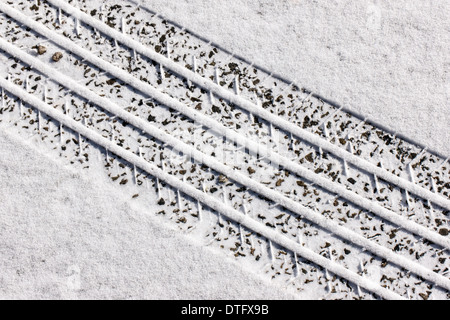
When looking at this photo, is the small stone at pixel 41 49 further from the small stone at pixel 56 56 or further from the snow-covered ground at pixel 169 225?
the snow-covered ground at pixel 169 225

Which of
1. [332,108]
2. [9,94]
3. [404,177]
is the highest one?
[332,108]

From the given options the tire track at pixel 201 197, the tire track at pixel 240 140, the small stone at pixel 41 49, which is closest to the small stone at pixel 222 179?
the tire track at pixel 201 197

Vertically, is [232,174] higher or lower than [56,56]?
lower

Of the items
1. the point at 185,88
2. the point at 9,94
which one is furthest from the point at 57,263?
the point at 185,88

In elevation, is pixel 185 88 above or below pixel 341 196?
above

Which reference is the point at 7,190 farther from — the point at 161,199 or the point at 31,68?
the point at 161,199

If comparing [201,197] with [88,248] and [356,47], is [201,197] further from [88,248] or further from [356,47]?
[356,47]

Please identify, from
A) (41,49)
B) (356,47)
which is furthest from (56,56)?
(356,47)

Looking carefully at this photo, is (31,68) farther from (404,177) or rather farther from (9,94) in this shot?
(404,177)
